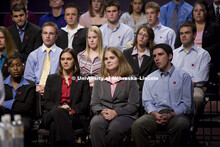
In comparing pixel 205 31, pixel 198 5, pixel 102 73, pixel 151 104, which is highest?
pixel 198 5

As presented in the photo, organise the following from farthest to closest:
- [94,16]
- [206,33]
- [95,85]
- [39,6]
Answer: [39,6] → [94,16] → [206,33] → [95,85]

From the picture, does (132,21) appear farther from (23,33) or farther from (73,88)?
(73,88)

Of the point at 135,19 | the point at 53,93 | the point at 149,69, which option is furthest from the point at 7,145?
the point at 135,19

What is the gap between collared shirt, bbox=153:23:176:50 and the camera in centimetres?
599

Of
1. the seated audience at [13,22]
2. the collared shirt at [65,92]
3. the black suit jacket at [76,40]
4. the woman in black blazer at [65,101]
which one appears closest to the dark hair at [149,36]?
the black suit jacket at [76,40]

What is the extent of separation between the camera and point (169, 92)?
15.5ft

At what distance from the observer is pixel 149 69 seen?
5.36 m

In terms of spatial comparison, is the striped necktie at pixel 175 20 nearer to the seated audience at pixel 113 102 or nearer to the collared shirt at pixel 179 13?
the collared shirt at pixel 179 13

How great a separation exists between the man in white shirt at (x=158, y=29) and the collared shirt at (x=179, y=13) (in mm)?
464

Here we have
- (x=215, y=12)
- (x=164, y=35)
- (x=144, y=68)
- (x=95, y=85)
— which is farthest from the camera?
(x=215, y=12)

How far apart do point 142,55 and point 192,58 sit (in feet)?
2.16

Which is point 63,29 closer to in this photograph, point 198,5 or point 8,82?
point 8,82

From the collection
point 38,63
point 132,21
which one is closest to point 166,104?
point 38,63

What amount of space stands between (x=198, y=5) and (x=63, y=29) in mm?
1995
